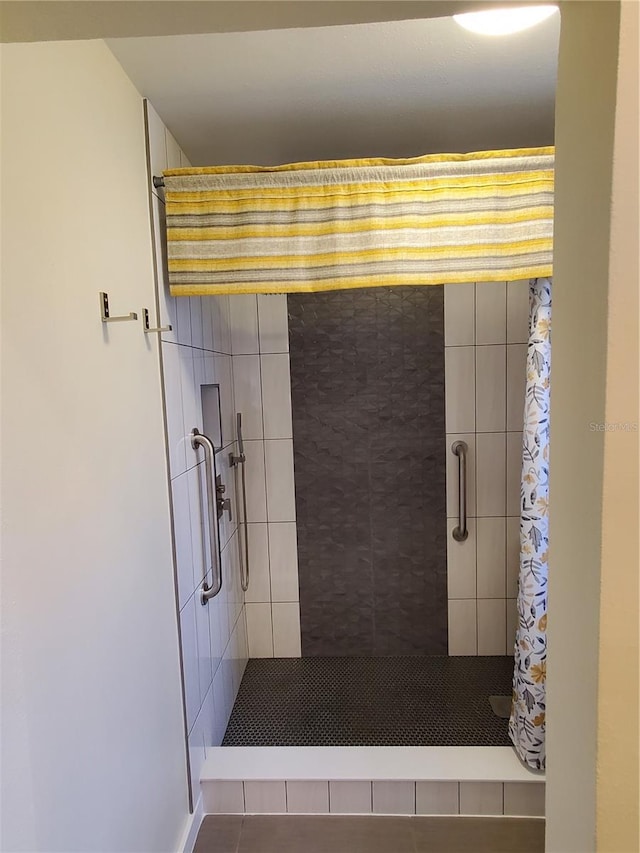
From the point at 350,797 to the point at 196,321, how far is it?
75.1 inches

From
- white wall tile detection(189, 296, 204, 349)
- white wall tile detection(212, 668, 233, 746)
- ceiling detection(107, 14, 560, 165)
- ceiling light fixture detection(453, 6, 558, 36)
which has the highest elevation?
ceiling detection(107, 14, 560, 165)

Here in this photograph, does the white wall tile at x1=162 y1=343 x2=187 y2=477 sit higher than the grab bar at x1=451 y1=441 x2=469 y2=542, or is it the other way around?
the white wall tile at x1=162 y1=343 x2=187 y2=477

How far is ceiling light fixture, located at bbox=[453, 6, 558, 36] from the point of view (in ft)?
3.97

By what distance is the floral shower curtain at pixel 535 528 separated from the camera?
1.81 m

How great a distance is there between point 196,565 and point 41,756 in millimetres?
1004

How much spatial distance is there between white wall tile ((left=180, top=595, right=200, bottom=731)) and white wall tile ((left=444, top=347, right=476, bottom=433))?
1549mm

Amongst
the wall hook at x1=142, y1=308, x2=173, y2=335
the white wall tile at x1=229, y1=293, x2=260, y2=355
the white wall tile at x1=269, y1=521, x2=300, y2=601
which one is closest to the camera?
the wall hook at x1=142, y1=308, x2=173, y2=335

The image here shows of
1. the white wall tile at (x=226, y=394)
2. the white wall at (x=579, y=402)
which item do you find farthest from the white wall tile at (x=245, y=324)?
the white wall at (x=579, y=402)

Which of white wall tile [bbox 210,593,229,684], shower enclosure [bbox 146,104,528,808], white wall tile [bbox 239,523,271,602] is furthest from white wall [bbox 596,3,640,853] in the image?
white wall tile [bbox 239,523,271,602]

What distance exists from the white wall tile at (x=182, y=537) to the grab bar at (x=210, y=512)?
0.33ft

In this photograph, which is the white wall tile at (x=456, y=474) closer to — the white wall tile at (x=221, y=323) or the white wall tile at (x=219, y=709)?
the white wall tile at (x=221, y=323)

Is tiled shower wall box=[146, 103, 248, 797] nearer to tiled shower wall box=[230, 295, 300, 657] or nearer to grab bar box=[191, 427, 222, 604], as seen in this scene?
grab bar box=[191, 427, 222, 604]

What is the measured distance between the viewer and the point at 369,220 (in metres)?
1.52

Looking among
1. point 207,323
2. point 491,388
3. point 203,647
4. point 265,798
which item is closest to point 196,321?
point 207,323
